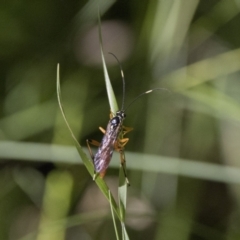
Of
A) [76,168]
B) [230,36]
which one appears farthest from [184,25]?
[76,168]

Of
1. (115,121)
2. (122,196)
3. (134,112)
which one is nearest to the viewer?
(122,196)

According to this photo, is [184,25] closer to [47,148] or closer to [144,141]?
[144,141]

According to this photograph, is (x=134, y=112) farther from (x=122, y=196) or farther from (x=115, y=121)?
(x=122, y=196)

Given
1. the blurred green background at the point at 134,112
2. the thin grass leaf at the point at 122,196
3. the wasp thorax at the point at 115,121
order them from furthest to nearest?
the blurred green background at the point at 134,112
the wasp thorax at the point at 115,121
the thin grass leaf at the point at 122,196

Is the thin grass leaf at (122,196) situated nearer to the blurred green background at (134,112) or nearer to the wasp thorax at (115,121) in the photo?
the wasp thorax at (115,121)

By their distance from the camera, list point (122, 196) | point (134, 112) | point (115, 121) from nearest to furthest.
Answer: point (122, 196) → point (115, 121) → point (134, 112)

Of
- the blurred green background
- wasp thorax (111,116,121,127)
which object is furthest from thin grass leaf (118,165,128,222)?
the blurred green background

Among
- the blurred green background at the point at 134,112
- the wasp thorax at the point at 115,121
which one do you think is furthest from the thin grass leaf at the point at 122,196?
the blurred green background at the point at 134,112

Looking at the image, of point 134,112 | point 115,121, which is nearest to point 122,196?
point 115,121
